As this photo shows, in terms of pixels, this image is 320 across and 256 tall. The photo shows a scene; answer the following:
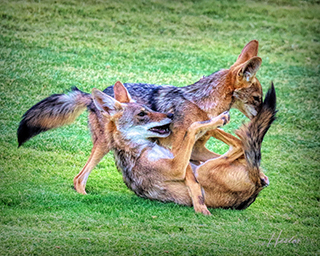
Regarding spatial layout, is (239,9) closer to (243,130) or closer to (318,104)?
(318,104)

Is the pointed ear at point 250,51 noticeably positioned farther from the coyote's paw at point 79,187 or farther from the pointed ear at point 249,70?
the coyote's paw at point 79,187

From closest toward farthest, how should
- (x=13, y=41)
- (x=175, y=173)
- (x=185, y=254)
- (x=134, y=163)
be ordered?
(x=185, y=254) < (x=175, y=173) < (x=134, y=163) < (x=13, y=41)

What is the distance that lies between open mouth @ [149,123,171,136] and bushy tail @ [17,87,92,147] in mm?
1159

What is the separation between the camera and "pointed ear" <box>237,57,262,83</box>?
6066 mm

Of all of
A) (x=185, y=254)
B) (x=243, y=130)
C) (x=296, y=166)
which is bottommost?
(x=296, y=166)

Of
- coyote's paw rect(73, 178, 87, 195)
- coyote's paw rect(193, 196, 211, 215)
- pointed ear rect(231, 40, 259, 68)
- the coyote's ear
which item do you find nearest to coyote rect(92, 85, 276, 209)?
the coyote's ear

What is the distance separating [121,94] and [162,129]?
843 millimetres

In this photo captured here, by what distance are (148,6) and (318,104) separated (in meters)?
7.03

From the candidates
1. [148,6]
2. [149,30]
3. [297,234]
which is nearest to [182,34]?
[149,30]

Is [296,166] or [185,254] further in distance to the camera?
[296,166]

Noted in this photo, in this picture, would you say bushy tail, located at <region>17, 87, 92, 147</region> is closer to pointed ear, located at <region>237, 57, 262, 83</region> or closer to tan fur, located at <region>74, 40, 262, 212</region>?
tan fur, located at <region>74, 40, 262, 212</region>

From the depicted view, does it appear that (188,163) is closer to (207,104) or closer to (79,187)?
(207,104)

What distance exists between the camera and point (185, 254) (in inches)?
173

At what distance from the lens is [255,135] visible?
5781mm
